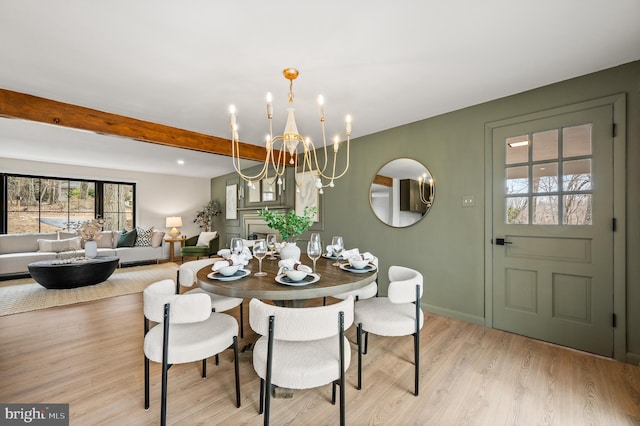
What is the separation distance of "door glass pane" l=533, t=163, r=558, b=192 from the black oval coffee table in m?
6.07

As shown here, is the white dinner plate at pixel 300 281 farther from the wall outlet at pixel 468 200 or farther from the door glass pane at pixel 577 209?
the door glass pane at pixel 577 209

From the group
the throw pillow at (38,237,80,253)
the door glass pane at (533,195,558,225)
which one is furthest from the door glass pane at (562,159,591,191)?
the throw pillow at (38,237,80,253)

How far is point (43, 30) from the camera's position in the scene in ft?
5.75

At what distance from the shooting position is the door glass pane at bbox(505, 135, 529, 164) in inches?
104

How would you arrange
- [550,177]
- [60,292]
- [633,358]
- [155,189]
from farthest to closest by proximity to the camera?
[155,189] → [60,292] → [550,177] → [633,358]

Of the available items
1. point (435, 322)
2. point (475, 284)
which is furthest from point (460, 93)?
point (435, 322)

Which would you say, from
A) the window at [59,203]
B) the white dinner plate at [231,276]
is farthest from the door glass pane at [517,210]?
the window at [59,203]

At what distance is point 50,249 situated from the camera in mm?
5234

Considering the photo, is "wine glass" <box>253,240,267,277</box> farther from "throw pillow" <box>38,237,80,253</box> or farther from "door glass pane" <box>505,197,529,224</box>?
"throw pillow" <box>38,237,80,253</box>

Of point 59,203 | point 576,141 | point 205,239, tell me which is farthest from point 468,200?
point 59,203

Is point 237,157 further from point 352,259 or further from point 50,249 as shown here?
point 50,249

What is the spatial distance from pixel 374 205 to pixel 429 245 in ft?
3.11

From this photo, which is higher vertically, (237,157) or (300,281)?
(237,157)

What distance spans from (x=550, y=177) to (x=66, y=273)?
6300 millimetres
